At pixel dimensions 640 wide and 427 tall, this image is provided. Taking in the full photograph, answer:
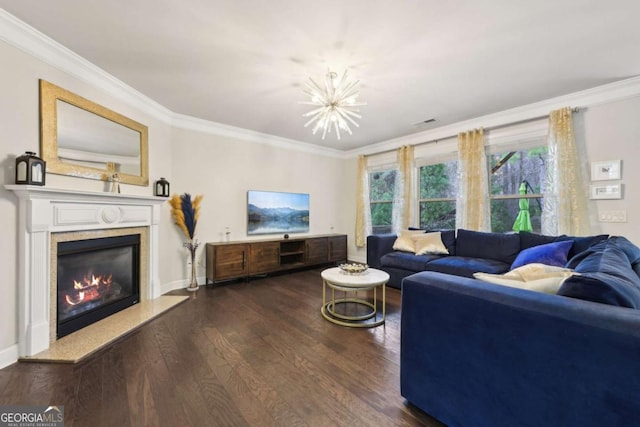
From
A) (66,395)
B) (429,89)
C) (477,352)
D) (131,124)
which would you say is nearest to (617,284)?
(477,352)

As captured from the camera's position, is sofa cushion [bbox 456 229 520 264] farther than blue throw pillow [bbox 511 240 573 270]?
Yes

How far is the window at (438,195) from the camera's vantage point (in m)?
4.52

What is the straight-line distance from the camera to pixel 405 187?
493 cm

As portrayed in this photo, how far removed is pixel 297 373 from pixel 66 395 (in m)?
1.44

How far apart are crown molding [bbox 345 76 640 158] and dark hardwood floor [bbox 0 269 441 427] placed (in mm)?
3414

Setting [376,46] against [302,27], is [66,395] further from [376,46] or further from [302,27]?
[376,46]

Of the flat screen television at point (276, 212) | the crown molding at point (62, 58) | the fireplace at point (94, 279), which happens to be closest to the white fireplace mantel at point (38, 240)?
the fireplace at point (94, 279)

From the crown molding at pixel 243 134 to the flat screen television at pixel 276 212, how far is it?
94 cm

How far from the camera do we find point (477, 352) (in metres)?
1.22

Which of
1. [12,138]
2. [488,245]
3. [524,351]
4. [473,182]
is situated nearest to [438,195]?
[473,182]

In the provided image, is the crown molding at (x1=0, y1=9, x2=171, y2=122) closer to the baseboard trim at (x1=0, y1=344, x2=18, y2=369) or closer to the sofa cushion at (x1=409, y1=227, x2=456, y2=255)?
the baseboard trim at (x1=0, y1=344, x2=18, y2=369)

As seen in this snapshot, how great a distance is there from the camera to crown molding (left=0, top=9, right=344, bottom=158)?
6.48 ft

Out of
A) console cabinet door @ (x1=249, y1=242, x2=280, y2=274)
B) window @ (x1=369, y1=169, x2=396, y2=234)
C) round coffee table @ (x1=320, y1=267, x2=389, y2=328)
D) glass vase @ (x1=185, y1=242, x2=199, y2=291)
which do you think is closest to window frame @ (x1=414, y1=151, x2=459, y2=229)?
window @ (x1=369, y1=169, x2=396, y2=234)

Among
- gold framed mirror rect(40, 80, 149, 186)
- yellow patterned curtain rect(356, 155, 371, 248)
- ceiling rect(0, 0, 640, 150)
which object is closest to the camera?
ceiling rect(0, 0, 640, 150)
